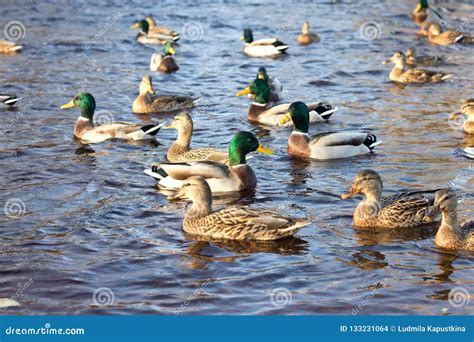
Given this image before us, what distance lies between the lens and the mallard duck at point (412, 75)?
21.4m

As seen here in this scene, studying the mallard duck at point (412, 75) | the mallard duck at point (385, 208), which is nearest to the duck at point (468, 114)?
the mallard duck at point (412, 75)

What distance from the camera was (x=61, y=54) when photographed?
24.6 m

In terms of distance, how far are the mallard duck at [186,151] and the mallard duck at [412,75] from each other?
778cm

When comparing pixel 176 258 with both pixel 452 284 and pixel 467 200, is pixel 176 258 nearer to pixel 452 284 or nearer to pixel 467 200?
pixel 452 284

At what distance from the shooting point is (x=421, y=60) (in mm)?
23328

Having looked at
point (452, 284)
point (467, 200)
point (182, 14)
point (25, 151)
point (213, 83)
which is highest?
point (182, 14)

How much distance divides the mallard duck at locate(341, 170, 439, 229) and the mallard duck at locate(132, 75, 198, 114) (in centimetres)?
772

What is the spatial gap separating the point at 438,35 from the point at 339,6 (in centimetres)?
650

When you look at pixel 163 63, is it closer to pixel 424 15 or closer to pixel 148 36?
pixel 148 36

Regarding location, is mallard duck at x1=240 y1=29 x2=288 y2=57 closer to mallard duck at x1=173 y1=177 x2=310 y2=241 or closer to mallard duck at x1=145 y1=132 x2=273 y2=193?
mallard duck at x1=145 y1=132 x2=273 y2=193

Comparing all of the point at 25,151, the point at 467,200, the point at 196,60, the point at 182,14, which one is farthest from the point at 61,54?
the point at 467,200

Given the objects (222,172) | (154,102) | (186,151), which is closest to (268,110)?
(154,102)

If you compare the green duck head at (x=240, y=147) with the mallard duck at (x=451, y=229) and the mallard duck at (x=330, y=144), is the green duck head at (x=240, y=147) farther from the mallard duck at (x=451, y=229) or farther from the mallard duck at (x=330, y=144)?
the mallard duck at (x=451, y=229)

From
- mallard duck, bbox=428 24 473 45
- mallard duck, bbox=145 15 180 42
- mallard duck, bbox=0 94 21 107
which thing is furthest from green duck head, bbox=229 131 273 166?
mallard duck, bbox=428 24 473 45
